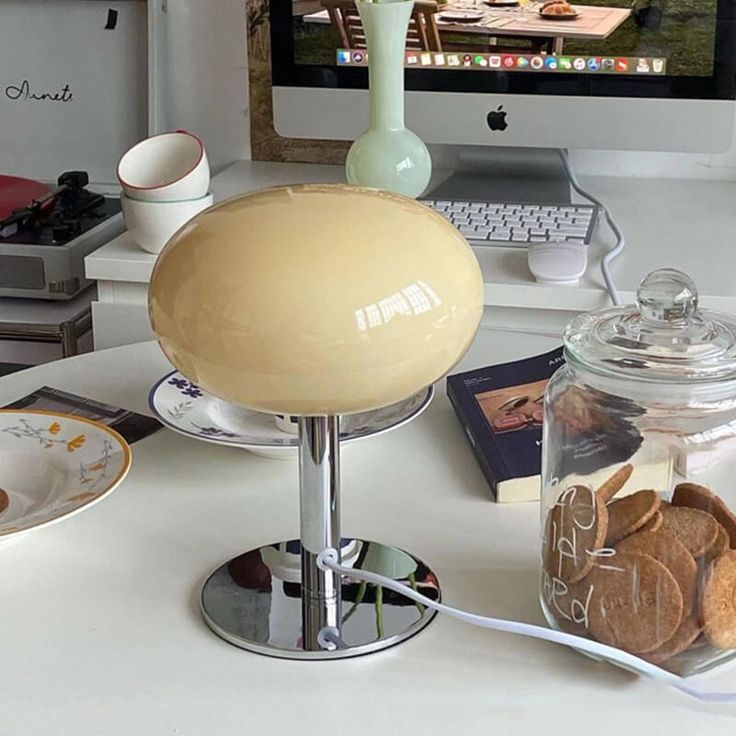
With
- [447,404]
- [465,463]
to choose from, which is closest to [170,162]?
[447,404]

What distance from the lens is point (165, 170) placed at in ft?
4.62

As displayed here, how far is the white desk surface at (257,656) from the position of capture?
60cm

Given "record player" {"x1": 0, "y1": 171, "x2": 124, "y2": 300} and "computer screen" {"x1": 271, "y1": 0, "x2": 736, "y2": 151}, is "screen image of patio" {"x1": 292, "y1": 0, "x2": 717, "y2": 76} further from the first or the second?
"record player" {"x1": 0, "y1": 171, "x2": 124, "y2": 300}

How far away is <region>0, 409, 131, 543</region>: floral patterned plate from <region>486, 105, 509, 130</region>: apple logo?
81cm

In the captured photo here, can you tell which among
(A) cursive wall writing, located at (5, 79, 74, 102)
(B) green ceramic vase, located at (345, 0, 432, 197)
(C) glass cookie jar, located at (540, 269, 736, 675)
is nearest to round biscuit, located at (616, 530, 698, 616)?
(C) glass cookie jar, located at (540, 269, 736, 675)

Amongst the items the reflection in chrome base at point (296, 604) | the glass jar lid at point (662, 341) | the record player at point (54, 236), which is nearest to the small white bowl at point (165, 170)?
the record player at point (54, 236)

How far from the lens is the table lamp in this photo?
573 mm

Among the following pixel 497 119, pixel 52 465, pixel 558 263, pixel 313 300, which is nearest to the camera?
pixel 313 300

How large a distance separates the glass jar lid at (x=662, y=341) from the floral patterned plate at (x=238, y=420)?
27 cm

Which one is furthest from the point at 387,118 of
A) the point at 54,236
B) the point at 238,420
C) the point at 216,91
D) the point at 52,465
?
the point at 216,91

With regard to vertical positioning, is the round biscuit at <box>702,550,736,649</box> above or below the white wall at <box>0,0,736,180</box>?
below

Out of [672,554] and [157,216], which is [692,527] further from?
[157,216]

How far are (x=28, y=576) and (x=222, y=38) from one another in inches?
48.3

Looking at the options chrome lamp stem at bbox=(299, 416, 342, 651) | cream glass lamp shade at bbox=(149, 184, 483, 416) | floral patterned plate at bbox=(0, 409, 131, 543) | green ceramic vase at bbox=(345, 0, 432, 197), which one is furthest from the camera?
green ceramic vase at bbox=(345, 0, 432, 197)
